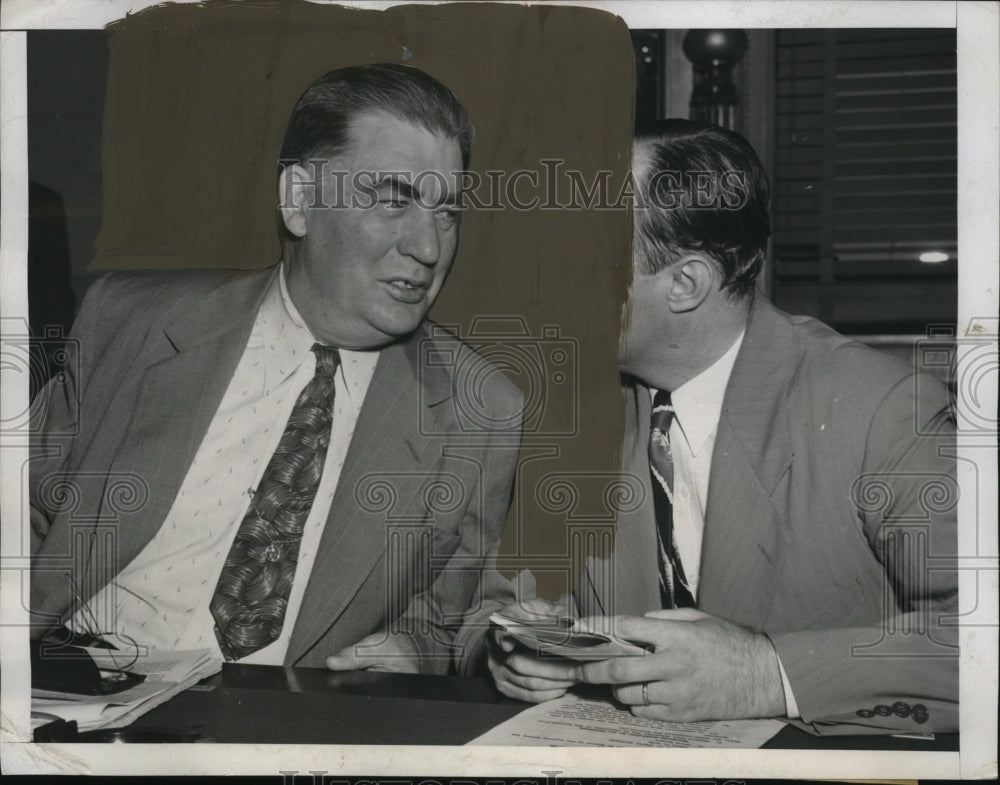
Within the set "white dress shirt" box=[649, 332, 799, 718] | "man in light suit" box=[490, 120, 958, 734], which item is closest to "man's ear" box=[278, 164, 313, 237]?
"man in light suit" box=[490, 120, 958, 734]

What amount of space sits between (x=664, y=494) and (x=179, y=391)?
114 centimetres

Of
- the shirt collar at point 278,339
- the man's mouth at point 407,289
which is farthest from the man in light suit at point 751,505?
the shirt collar at point 278,339

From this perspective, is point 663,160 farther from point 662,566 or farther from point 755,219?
point 662,566

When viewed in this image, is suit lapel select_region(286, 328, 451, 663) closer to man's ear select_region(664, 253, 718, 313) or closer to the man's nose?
the man's nose

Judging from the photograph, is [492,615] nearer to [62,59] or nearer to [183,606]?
[183,606]

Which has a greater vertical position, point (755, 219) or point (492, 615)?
point (755, 219)

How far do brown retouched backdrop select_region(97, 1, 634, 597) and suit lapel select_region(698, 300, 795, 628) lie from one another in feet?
0.81

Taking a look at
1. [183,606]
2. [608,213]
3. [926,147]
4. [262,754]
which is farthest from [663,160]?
[262,754]

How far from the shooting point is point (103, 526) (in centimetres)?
240

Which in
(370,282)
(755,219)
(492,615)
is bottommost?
(492,615)

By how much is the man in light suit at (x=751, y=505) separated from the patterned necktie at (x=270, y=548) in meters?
0.51

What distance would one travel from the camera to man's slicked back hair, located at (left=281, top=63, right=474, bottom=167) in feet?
7.70

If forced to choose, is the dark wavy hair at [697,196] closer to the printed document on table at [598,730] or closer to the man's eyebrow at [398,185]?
the man's eyebrow at [398,185]

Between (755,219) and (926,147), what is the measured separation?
44 cm
